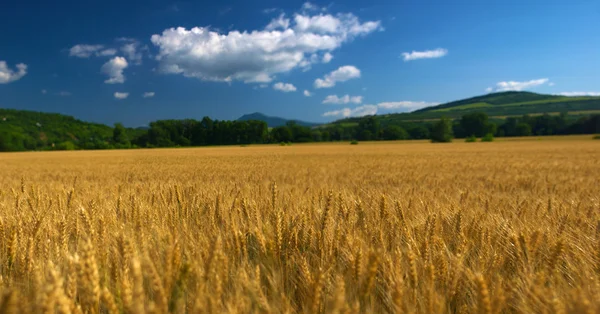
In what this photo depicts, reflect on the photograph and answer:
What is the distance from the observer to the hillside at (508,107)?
352 feet

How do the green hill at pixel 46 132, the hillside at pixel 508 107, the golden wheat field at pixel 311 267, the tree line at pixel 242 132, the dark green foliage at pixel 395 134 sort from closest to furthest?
1. the golden wheat field at pixel 311 267
2. the green hill at pixel 46 132
3. the tree line at pixel 242 132
4. the dark green foliage at pixel 395 134
5. the hillside at pixel 508 107

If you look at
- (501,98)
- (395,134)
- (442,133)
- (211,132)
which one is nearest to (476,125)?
(442,133)

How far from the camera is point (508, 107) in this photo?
5276 inches

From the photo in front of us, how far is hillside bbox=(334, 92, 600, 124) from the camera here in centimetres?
10725

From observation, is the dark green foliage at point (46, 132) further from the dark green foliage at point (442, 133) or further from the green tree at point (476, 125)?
the green tree at point (476, 125)

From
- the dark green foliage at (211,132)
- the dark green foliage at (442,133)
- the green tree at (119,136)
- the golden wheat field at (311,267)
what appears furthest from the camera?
the dark green foliage at (211,132)

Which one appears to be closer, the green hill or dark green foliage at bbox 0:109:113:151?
the green hill

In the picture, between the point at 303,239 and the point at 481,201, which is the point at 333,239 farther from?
the point at 481,201

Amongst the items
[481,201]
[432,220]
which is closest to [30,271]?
[432,220]

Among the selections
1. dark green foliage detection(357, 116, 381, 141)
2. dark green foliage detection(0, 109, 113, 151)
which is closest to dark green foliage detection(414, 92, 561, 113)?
dark green foliage detection(357, 116, 381, 141)

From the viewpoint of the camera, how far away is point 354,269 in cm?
117

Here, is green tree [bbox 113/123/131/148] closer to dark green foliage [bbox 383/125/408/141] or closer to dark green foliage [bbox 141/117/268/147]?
dark green foliage [bbox 141/117/268/147]

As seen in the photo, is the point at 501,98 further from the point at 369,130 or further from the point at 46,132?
the point at 46,132

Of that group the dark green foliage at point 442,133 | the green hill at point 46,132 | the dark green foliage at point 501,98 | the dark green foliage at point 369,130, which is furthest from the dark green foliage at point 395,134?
the dark green foliage at point 501,98
